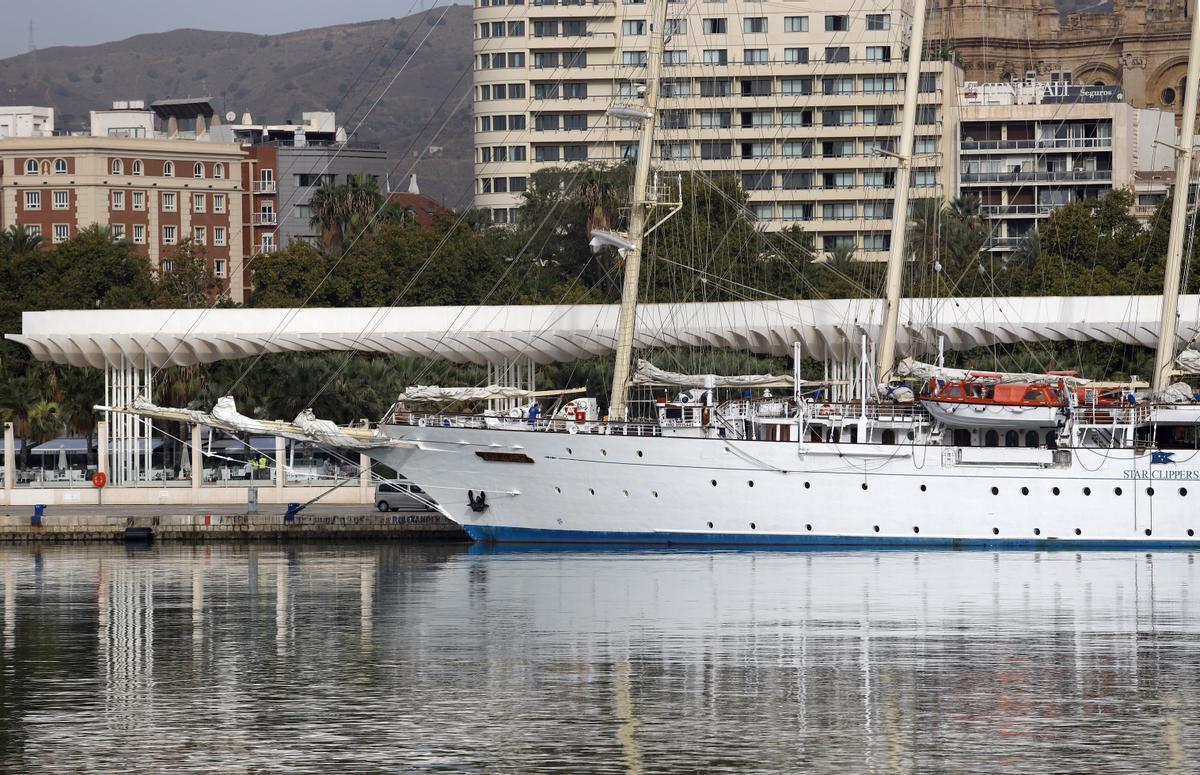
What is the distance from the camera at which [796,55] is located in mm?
159000

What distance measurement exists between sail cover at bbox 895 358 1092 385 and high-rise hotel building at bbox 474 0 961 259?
271 ft

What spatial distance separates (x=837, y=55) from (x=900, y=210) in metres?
90.5

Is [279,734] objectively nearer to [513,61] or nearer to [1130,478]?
[1130,478]

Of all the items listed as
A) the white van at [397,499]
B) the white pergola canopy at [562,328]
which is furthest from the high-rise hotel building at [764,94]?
the white van at [397,499]

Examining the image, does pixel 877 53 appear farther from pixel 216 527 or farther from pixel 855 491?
pixel 216 527

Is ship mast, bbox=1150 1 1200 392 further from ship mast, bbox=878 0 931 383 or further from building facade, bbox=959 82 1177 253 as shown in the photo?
building facade, bbox=959 82 1177 253

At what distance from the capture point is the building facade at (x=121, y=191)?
16562cm

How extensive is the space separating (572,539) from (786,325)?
13.4m

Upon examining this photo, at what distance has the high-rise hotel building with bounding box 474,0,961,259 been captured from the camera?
153 metres

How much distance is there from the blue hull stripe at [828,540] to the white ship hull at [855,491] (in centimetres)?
4

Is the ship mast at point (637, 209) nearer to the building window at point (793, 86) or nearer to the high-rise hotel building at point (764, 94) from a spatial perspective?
the high-rise hotel building at point (764, 94)

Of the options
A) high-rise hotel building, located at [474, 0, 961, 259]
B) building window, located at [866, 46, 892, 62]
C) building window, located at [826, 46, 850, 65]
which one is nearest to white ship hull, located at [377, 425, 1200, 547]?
Result: high-rise hotel building, located at [474, 0, 961, 259]

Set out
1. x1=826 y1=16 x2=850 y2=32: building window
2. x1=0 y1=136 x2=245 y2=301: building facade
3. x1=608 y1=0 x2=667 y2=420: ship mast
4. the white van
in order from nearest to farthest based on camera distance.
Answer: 1. x1=608 y1=0 x2=667 y2=420: ship mast
2. the white van
3. x1=826 y1=16 x2=850 y2=32: building window
4. x1=0 y1=136 x2=245 y2=301: building facade

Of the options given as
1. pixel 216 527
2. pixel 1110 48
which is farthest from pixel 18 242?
pixel 1110 48
